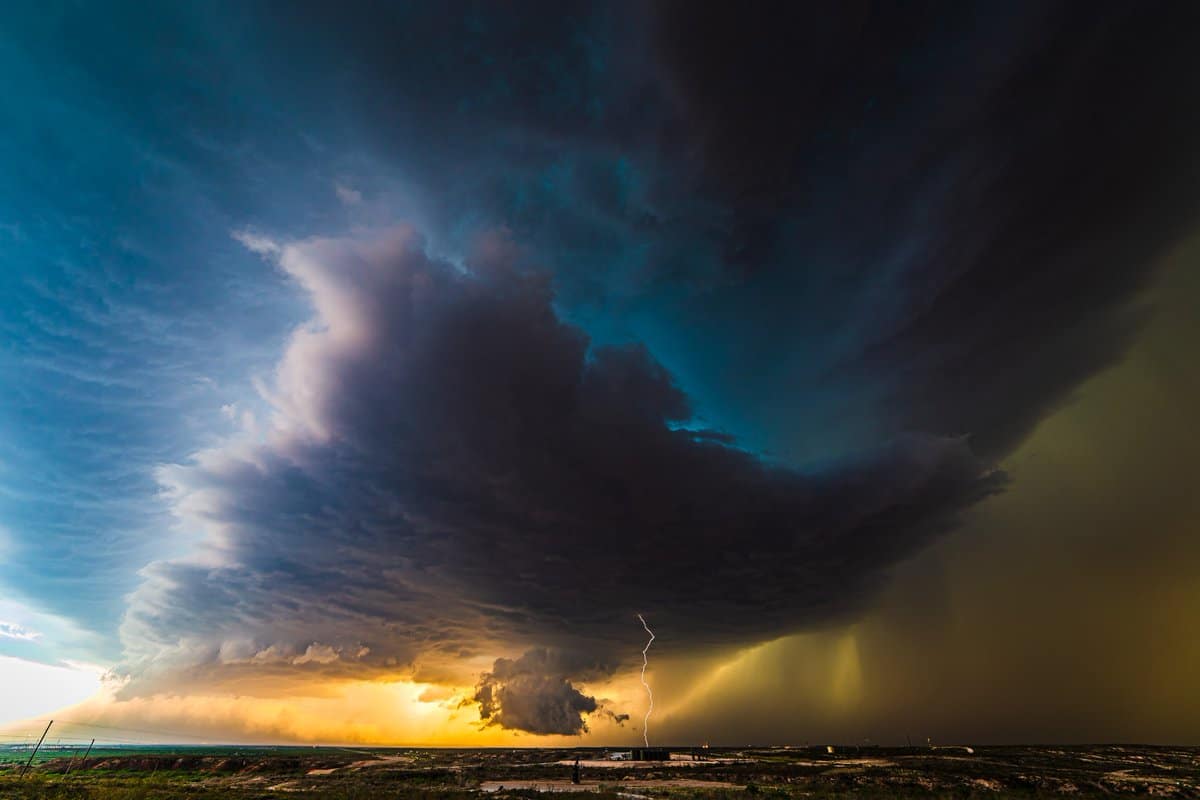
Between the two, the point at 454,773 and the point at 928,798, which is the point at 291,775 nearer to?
the point at 454,773

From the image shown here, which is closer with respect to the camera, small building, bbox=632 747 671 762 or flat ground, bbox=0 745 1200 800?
flat ground, bbox=0 745 1200 800

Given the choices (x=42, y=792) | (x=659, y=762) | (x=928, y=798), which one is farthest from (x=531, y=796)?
(x=659, y=762)

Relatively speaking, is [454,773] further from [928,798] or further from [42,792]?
[928,798]

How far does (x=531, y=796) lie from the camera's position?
61.2 meters

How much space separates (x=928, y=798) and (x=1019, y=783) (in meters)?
26.7

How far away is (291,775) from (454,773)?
30.3m

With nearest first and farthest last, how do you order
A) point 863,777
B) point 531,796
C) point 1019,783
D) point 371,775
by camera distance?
point 531,796
point 1019,783
point 863,777
point 371,775

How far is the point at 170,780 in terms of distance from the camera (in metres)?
86.9

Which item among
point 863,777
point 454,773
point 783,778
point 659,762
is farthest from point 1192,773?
point 454,773

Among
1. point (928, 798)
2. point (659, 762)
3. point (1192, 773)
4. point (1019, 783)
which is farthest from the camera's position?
point (659, 762)

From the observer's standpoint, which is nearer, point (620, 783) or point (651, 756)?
point (620, 783)

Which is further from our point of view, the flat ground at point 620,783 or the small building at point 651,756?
the small building at point 651,756

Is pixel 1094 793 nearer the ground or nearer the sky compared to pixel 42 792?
nearer the ground

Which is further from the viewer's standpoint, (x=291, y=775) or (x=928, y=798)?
(x=291, y=775)
